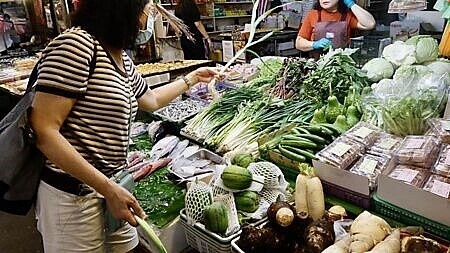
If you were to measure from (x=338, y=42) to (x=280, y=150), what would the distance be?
94.0 inches

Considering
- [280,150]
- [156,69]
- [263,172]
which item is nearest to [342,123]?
[280,150]

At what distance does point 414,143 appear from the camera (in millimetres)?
1546

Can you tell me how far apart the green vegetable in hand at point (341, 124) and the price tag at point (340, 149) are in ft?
0.71

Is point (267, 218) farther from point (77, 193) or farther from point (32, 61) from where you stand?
point (32, 61)

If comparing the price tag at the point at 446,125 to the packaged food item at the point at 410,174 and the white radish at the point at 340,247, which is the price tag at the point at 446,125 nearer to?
the packaged food item at the point at 410,174

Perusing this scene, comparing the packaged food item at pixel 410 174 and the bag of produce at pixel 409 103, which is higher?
the bag of produce at pixel 409 103

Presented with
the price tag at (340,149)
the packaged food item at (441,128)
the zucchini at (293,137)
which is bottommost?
the zucchini at (293,137)

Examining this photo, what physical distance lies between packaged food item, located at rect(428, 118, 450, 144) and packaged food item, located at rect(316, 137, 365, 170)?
0.98ft

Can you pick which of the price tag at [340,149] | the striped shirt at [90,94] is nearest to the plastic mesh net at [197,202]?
the striped shirt at [90,94]

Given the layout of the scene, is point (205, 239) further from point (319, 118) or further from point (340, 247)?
point (319, 118)

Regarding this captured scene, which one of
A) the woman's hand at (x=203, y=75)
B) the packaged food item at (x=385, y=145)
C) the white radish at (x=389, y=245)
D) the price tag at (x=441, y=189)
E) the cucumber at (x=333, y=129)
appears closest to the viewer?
the white radish at (x=389, y=245)

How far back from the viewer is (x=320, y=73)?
2371 mm

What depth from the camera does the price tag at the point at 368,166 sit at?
1.54m

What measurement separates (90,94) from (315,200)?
899mm
